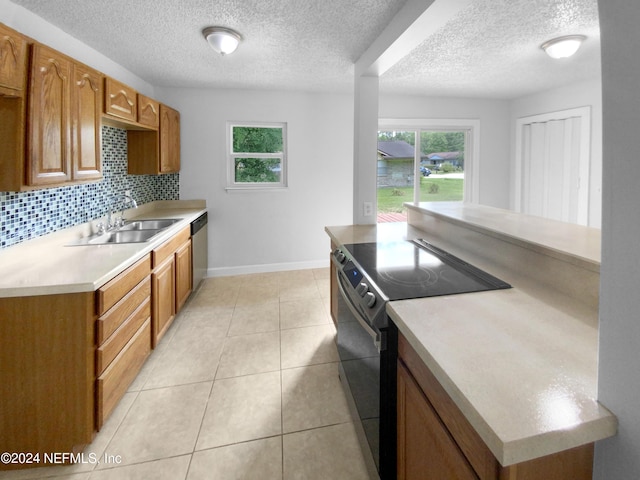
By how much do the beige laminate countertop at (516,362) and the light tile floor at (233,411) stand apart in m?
0.94

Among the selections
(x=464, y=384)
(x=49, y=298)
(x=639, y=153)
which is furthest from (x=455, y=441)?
(x=49, y=298)

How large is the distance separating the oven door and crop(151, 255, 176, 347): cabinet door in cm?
145

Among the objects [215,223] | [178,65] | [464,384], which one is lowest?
[464,384]

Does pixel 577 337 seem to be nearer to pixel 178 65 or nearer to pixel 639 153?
pixel 639 153

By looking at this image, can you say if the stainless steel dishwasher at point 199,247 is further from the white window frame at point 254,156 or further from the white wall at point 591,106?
the white wall at point 591,106

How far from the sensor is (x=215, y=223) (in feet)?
13.9

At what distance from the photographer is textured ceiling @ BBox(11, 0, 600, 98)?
2.11 meters

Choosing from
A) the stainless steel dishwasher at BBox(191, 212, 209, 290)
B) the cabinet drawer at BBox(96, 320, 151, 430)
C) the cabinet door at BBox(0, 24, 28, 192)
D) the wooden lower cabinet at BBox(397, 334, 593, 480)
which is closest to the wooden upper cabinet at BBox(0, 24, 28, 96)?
the cabinet door at BBox(0, 24, 28, 192)

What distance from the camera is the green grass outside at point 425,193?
189 inches

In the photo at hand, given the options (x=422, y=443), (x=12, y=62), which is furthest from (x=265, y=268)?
(x=422, y=443)

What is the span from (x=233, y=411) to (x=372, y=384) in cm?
100

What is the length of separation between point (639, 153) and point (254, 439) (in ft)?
6.06

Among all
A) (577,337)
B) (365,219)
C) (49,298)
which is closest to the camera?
(577,337)

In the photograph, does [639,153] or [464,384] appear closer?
[639,153]
